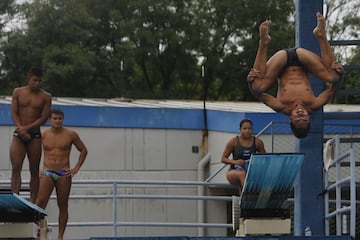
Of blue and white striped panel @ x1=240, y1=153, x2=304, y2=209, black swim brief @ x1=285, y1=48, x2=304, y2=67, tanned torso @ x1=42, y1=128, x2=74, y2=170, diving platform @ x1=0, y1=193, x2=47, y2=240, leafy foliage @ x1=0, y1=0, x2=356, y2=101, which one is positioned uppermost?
leafy foliage @ x1=0, y1=0, x2=356, y2=101

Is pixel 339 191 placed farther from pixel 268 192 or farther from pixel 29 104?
pixel 29 104

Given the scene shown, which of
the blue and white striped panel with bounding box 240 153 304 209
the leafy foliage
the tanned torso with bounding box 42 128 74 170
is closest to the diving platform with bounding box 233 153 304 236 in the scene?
the blue and white striped panel with bounding box 240 153 304 209

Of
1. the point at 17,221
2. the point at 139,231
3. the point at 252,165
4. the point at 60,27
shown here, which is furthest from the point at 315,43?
the point at 60,27

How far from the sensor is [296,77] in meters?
8.29

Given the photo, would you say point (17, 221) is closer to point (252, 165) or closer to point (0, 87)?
point (252, 165)

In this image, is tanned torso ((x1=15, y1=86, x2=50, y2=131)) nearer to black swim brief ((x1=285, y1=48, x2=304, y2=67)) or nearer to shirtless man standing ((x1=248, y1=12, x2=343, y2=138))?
shirtless man standing ((x1=248, y1=12, x2=343, y2=138))

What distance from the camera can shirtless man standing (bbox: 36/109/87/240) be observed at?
966cm

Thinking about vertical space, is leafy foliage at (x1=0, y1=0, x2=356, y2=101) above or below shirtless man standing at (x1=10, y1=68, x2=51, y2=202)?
above

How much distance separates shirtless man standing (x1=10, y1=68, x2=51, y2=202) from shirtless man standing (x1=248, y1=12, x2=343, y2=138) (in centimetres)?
268

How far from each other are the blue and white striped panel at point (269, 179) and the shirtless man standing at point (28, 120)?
2.70 meters

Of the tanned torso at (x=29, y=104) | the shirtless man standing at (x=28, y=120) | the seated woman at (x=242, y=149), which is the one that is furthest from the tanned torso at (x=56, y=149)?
the seated woman at (x=242, y=149)

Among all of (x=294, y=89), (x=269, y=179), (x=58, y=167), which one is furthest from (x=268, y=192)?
(x=58, y=167)

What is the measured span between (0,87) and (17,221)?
25.2 metres

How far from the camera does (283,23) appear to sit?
31203 millimetres
